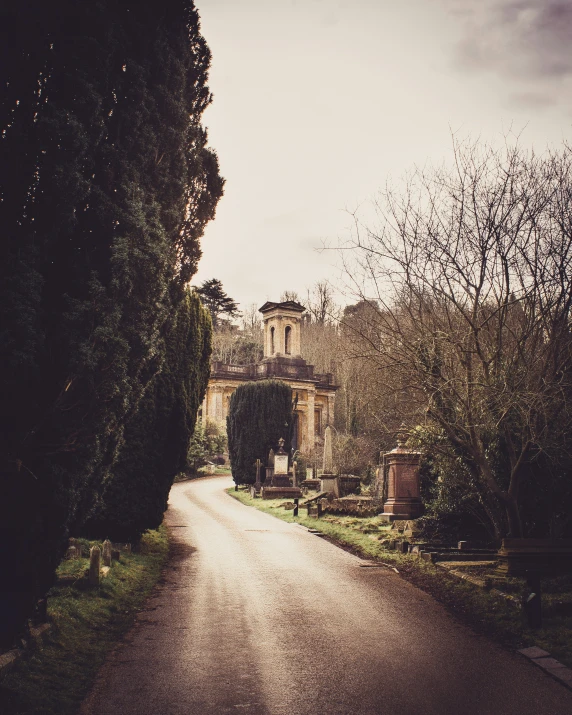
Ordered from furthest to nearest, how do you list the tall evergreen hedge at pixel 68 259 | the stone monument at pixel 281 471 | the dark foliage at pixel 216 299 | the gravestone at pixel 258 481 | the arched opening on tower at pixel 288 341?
the dark foliage at pixel 216 299 < the arched opening on tower at pixel 288 341 < the stone monument at pixel 281 471 < the gravestone at pixel 258 481 < the tall evergreen hedge at pixel 68 259

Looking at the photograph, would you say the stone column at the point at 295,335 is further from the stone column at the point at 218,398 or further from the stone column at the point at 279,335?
the stone column at the point at 218,398

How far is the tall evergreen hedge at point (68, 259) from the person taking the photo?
581cm

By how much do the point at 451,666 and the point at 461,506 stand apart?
7943 mm

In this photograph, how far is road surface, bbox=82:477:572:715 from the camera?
5059 millimetres

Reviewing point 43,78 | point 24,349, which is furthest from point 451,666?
point 43,78

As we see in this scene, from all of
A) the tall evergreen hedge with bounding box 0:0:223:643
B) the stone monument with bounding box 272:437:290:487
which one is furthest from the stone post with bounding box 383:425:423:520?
the stone monument with bounding box 272:437:290:487

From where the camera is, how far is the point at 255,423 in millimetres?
34406

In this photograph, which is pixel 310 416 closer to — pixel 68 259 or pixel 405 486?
pixel 405 486

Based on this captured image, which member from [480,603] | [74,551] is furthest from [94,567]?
[480,603]

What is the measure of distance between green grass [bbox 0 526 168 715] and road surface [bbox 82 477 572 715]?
0.66 ft

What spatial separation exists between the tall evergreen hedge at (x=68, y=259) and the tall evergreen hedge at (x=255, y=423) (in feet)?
85.1

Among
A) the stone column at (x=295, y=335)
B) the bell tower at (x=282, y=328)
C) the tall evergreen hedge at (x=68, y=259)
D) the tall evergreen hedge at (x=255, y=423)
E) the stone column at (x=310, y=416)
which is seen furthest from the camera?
the stone column at (x=310, y=416)

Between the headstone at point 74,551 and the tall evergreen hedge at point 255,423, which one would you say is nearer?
the headstone at point 74,551

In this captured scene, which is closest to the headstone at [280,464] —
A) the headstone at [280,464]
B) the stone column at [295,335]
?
the headstone at [280,464]
